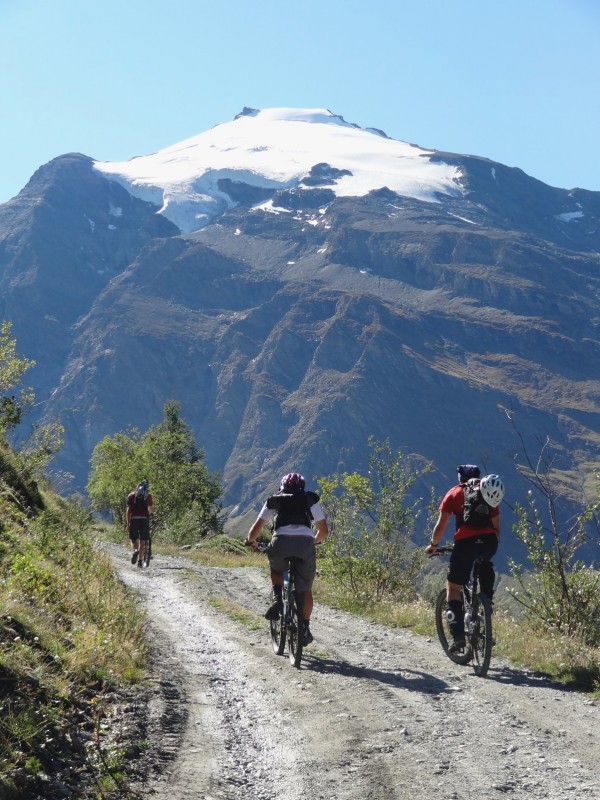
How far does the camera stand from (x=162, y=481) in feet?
167

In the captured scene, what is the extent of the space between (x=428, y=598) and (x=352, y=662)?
6.73 meters

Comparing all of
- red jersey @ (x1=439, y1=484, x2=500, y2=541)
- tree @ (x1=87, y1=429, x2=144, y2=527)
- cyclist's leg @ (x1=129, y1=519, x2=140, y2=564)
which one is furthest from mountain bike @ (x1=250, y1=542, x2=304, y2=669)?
tree @ (x1=87, y1=429, x2=144, y2=527)

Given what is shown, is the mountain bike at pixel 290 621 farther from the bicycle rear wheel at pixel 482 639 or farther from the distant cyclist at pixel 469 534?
the bicycle rear wheel at pixel 482 639

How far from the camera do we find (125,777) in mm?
6598

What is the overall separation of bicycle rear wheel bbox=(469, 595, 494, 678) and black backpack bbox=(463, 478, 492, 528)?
2.91ft

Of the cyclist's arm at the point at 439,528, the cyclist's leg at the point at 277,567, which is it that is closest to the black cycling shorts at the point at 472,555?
the cyclist's arm at the point at 439,528

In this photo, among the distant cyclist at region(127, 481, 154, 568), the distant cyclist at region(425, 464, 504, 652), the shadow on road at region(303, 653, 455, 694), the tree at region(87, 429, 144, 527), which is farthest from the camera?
the tree at region(87, 429, 144, 527)

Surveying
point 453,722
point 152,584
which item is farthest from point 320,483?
point 453,722

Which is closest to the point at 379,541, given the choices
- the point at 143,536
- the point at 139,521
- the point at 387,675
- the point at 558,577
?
the point at 558,577

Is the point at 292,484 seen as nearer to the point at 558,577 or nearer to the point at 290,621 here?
the point at 290,621

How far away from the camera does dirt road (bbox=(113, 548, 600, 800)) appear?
21.8 ft

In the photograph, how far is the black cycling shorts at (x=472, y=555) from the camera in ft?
35.6

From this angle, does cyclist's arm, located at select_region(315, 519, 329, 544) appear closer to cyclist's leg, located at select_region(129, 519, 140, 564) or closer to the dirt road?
the dirt road

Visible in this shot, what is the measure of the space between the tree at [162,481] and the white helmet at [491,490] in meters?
30.6
